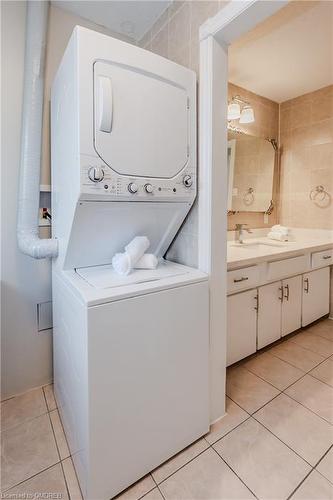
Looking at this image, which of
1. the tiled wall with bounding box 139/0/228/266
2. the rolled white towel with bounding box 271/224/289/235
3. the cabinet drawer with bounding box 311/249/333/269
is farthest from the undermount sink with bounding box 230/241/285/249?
the tiled wall with bounding box 139/0/228/266

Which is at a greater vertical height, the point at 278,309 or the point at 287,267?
the point at 287,267

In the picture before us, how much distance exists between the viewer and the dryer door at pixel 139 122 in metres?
1.07

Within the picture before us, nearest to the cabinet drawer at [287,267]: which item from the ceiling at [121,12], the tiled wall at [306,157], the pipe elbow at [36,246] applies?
the tiled wall at [306,157]

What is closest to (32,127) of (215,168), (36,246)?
(36,246)

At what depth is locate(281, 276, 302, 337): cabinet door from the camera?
7.34 ft

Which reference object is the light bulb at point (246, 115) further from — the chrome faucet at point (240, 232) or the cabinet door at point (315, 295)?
the cabinet door at point (315, 295)

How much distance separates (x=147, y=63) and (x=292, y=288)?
202cm

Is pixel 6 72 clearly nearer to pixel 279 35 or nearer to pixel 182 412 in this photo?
pixel 279 35

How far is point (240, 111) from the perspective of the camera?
8.27 feet

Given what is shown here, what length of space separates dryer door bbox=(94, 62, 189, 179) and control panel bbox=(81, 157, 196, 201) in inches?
1.3

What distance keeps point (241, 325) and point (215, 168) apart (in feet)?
3.79

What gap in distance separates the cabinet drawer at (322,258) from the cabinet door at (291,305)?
0.24 metres

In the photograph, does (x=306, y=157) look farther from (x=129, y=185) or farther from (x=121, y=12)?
(x=129, y=185)

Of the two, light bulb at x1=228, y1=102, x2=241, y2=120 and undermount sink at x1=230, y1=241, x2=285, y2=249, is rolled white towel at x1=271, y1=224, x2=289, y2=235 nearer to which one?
undermount sink at x1=230, y1=241, x2=285, y2=249
